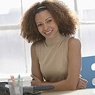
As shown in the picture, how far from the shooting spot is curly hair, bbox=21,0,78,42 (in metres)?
1.95

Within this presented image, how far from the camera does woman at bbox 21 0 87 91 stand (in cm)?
187

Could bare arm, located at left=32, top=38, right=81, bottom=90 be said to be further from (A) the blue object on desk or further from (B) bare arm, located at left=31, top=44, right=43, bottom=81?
(A) the blue object on desk

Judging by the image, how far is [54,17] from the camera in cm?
194

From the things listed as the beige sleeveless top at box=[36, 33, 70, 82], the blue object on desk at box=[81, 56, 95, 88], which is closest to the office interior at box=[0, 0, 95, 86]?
the blue object on desk at box=[81, 56, 95, 88]

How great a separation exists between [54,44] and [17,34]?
168 centimetres

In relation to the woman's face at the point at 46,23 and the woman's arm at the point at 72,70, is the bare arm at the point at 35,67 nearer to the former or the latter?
the woman's arm at the point at 72,70

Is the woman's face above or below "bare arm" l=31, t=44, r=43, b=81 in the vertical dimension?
above

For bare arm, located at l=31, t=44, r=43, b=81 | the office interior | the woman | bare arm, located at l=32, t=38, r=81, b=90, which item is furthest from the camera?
the office interior

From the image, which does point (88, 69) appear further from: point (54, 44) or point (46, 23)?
point (46, 23)

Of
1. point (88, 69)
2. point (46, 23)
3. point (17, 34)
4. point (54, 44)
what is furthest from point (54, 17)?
point (17, 34)

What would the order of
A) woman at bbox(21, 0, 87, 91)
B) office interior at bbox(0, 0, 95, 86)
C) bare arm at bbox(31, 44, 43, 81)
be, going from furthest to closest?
office interior at bbox(0, 0, 95, 86) → bare arm at bbox(31, 44, 43, 81) → woman at bbox(21, 0, 87, 91)

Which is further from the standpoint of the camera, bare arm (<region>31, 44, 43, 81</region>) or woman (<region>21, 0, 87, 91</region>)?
bare arm (<region>31, 44, 43, 81</region>)

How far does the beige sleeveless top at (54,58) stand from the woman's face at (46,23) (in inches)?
3.0

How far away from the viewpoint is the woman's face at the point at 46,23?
192 centimetres
